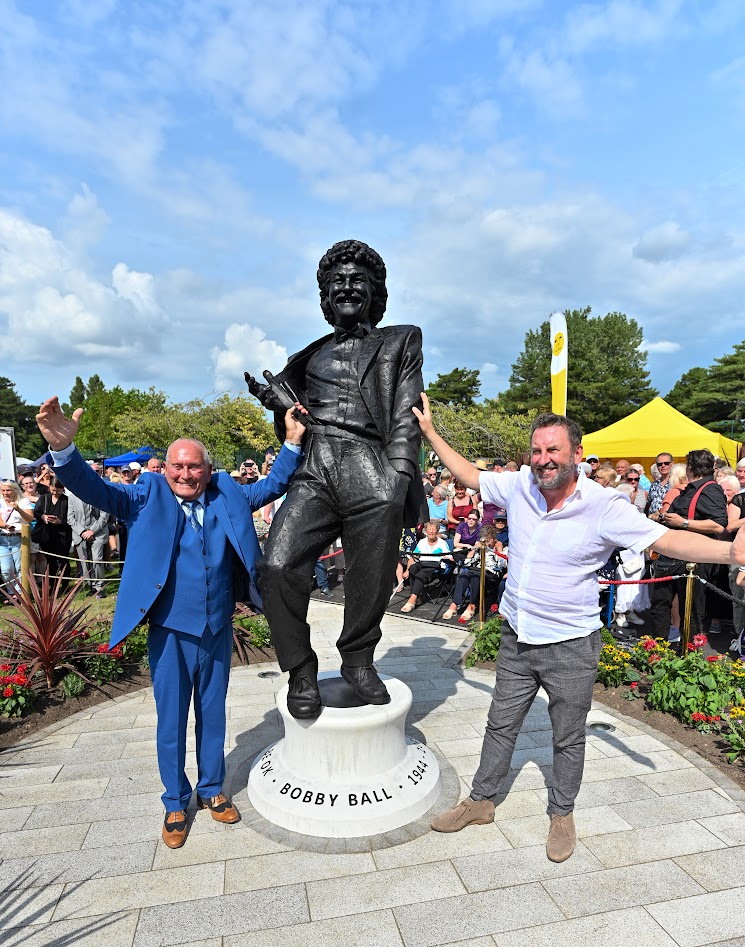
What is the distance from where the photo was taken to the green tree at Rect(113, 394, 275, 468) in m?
29.4

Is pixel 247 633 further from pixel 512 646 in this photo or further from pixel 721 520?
pixel 721 520

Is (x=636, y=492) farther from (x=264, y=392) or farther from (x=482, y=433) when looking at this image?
(x=482, y=433)

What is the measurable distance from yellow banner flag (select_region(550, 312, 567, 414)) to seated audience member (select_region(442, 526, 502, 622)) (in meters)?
5.35

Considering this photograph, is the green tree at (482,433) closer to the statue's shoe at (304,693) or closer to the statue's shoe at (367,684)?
the statue's shoe at (367,684)

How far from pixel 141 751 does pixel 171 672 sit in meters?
1.46

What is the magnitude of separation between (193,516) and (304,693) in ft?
3.57

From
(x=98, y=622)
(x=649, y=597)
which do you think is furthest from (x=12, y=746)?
(x=649, y=597)

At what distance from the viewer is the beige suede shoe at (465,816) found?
3000 mm

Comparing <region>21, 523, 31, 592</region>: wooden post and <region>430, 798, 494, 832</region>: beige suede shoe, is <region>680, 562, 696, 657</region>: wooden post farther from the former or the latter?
<region>21, 523, 31, 592</region>: wooden post

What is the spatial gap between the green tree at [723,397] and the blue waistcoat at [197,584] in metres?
33.0

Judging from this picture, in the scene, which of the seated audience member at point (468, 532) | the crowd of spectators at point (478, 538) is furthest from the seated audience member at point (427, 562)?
the seated audience member at point (468, 532)

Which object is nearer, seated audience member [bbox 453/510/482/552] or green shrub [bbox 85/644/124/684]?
green shrub [bbox 85/644/124/684]

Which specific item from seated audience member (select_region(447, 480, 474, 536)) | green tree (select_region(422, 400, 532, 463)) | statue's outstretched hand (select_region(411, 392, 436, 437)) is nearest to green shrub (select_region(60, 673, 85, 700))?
statue's outstretched hand (select_region(411, 392, 436, 437))

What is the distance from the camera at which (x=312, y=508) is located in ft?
10.5
